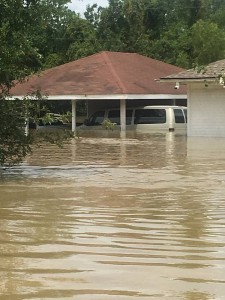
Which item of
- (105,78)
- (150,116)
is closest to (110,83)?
(105,78)

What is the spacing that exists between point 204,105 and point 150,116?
5729mm

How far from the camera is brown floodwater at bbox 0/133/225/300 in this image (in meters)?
5.38

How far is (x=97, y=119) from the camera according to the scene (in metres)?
36.1

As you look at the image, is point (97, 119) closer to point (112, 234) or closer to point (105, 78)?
point (105, 78)

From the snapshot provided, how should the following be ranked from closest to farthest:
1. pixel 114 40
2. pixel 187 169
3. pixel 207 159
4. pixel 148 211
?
pixel 148 211 → pixel 187 169 → pixel 207 159 → pixel 114 40

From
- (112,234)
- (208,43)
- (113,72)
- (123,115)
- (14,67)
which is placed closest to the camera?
(112,234)

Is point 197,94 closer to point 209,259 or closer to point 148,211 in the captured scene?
point 148,211

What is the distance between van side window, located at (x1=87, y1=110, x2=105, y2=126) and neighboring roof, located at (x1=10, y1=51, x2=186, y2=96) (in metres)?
2.08

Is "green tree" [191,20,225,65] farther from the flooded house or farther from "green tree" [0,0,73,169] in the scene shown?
"green tree" [0,0,73,169]

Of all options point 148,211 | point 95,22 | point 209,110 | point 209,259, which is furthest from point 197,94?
point 95,22

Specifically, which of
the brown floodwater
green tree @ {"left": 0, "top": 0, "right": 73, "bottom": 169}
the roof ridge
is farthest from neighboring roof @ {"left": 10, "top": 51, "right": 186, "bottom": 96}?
the brown floodwater

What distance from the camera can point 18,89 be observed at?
35.2m

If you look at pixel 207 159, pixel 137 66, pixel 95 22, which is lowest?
pixel 207 159

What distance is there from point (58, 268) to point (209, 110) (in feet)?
76.6
